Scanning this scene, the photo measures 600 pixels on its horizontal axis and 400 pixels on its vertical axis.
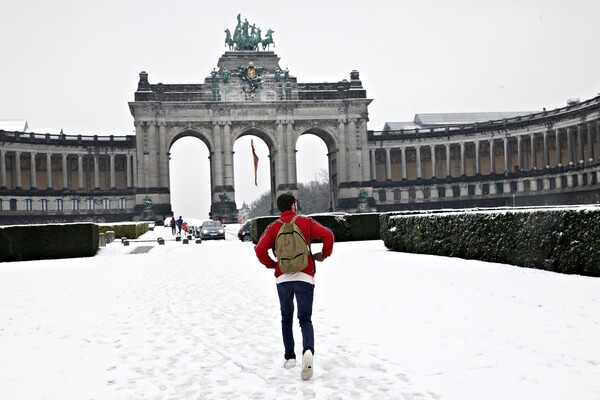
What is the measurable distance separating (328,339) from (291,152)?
84.8m

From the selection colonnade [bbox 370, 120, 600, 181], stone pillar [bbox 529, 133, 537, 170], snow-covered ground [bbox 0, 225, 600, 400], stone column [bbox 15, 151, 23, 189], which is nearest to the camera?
snow-covered ground [bbox 0, 225, 600, 400]

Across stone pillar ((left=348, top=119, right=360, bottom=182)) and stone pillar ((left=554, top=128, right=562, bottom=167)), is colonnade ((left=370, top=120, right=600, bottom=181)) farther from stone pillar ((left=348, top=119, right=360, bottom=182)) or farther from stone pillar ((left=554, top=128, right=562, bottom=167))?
stone pillar ((left=348, top=119, right=360, bottom=182))

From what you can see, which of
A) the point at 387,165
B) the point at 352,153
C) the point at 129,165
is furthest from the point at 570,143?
the point at 129,165

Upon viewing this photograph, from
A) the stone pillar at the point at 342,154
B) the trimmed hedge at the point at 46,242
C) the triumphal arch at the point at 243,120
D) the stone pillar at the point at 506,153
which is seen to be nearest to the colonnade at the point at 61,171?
the triumphal arch at the point at 243,120

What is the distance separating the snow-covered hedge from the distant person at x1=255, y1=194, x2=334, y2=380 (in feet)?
30.9

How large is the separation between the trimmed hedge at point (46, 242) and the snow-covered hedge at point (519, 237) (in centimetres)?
1539

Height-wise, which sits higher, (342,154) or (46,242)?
(342,154)

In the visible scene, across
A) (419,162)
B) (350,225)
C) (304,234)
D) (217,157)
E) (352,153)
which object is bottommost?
(350,225)

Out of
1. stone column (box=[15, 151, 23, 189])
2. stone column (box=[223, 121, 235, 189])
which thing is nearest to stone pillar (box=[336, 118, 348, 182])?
stone column (box=[223, 121, 235, 189])

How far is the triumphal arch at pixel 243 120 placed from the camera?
301 ft

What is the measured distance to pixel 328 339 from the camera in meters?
9.44

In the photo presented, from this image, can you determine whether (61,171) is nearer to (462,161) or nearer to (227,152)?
(227,152)

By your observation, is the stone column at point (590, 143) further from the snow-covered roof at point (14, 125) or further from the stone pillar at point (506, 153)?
the snow-covered roof at point (14, 125)

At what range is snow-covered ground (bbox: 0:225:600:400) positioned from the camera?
22.9ft
